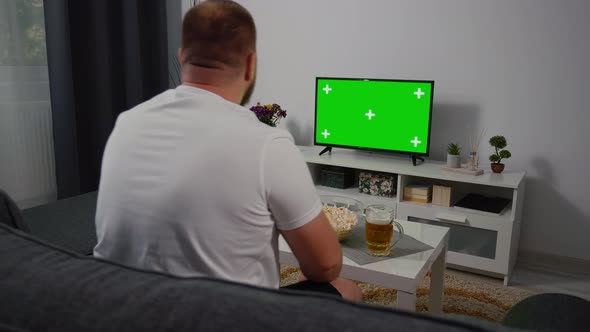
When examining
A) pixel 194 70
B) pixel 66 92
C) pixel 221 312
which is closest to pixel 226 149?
pixel 194 70

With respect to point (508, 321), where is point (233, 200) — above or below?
above

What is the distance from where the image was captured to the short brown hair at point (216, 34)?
1121 millimetres

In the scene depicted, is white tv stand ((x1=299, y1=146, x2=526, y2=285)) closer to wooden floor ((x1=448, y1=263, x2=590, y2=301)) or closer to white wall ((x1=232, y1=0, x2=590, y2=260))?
wooden floor ((x1=448, y1=263, x2=590, y2=301))

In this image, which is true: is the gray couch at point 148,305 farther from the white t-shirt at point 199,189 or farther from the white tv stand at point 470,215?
the white tv stand at point 470,215

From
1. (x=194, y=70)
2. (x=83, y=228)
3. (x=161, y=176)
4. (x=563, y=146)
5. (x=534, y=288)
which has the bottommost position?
(x=534, y=288)

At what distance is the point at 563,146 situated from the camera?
3027 mm

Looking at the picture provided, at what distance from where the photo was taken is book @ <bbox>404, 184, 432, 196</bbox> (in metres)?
3.07

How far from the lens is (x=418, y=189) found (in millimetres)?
3088

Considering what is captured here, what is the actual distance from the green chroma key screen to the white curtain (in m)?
1.77

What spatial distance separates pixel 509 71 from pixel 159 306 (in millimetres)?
3018

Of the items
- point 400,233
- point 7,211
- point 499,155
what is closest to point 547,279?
point 499,155

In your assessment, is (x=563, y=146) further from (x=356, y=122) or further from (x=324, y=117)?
(x=324, y=117)

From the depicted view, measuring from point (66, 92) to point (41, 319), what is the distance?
2.98 meters

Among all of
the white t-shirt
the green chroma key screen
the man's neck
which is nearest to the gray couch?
the white t-shirt
